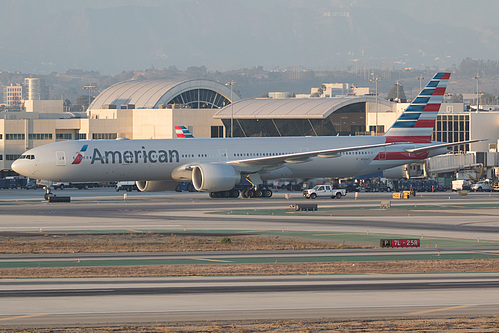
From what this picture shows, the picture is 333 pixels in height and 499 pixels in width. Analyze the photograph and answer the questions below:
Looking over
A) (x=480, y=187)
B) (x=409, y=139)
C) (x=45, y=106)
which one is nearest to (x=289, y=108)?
(x=480, y=187)

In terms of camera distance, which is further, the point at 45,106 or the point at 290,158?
the point at 45,106

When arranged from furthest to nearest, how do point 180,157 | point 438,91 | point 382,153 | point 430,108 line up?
1. point 438,91
2. point 430,108
3. point 382,153
4. point 180,157

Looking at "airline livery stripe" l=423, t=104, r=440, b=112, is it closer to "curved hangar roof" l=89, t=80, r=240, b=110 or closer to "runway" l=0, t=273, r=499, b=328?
"runway" l=0, t=273, r=499, b=328

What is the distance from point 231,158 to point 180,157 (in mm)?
4961

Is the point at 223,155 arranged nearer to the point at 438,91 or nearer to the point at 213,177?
the point at 213,177

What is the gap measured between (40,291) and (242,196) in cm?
5176

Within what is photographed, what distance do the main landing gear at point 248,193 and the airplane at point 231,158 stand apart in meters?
0.09

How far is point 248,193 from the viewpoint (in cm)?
7694

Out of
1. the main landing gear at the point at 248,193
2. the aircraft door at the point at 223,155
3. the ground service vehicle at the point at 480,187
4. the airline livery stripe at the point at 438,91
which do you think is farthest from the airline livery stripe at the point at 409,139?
the ground service vehicle at the point at 480,187

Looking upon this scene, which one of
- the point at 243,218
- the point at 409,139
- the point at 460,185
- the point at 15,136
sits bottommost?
the point at 243,218

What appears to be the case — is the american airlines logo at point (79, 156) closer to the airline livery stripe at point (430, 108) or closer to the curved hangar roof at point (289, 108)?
the airline livery stripe at point (430, 108)

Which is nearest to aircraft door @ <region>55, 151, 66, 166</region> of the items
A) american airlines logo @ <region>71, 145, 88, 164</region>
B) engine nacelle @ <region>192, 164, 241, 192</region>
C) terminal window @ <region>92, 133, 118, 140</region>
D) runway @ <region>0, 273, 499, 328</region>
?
american airlines logo @ <region>71, 145, 88, 164</region>

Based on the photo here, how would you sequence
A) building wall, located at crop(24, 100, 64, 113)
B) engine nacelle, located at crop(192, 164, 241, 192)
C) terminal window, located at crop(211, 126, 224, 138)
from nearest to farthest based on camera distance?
engine nacelle, located at crop(192, 164, 241, 192) → terminal window, located at crop(211, 126, 224, 138) → building wall, located at crop(24, 100, 64, 113)

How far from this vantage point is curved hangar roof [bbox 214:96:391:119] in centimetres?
12501
